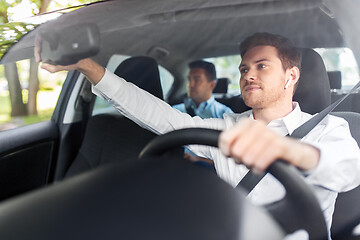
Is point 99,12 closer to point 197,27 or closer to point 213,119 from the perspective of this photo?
point 197,27

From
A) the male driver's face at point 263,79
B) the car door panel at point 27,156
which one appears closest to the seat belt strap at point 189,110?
the male driver's face at point 263,79

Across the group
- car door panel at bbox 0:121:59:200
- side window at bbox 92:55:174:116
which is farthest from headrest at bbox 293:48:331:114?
car door panel at bbox 0:121:59:200

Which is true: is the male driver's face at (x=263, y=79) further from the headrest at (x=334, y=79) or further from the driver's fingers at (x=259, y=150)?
the driver's fingers at (x=259, y=150)

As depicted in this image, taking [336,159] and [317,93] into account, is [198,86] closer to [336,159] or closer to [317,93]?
[317,93]

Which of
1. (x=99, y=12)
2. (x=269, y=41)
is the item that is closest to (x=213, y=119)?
(x=269, y=41)

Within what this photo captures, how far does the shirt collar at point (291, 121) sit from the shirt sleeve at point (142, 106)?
22 cm

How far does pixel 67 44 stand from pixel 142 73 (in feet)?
1.17

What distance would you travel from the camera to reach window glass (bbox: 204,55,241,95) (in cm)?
132

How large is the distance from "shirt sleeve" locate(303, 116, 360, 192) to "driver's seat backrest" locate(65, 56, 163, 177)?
1.88 feet

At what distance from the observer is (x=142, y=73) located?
146cm

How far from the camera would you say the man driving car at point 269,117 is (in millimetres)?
920

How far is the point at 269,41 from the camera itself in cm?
129

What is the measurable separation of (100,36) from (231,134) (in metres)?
0.79

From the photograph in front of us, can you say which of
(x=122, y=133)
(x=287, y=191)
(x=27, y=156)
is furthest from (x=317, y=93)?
(x=27, y=156)
